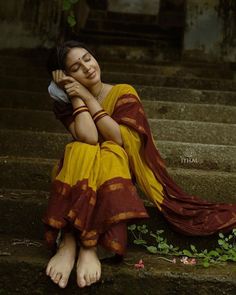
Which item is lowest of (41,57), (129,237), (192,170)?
(129,237)

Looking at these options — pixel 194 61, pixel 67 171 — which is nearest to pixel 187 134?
pixel 67 171

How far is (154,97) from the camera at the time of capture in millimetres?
4027

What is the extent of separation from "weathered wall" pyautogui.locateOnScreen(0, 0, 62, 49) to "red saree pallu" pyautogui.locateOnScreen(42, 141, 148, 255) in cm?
382

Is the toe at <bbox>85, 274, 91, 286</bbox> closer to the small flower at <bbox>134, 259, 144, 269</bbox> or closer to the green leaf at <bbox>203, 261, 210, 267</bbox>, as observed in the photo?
the small flower at <bbox>134, 259, 144, 269</bbox>

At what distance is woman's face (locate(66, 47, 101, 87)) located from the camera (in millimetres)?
2121

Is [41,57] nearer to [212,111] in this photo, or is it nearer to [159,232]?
[212,111]

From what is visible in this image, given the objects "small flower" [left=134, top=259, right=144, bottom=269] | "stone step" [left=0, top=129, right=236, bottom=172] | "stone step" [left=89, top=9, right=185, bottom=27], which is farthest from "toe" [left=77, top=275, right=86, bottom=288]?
"stone step" [left=89, top=9, right=185, bottom=27]

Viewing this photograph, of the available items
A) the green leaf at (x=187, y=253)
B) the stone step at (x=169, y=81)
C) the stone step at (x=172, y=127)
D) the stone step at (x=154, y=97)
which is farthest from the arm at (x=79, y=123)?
the stone step at (x=169, y=81)

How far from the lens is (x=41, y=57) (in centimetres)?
536

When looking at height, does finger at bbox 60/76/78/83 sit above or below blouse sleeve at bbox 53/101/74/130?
above

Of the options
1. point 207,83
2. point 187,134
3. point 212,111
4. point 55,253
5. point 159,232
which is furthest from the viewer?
point 207,83

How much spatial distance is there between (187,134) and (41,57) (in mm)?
2725

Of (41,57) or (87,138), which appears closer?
(87,138)

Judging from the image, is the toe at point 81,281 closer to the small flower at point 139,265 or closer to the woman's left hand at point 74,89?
the small flower at point 139,265
